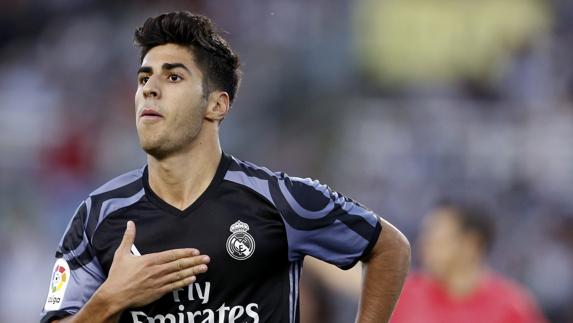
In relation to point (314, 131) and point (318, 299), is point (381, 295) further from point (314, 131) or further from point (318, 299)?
point (314, 131)

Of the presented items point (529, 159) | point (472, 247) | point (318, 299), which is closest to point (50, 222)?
point (529, 159)

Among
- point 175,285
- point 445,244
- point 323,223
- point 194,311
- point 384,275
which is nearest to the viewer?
point 175,285

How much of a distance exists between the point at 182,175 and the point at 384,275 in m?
0.89

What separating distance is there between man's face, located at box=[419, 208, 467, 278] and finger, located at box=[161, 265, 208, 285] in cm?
295

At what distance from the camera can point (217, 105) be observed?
4.76 meters

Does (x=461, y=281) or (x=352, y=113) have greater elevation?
(x=352, y=113)

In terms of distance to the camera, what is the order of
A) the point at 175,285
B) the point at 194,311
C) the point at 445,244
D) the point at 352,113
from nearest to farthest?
the point at 175,285, the point at 194,311, the point at 445,244, the point at 352,113

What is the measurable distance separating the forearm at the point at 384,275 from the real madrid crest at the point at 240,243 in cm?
51

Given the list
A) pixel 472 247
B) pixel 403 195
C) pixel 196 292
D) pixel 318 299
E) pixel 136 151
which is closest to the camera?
pixel 196 292

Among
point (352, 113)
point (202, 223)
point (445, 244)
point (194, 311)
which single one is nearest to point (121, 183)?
point (202, 223)

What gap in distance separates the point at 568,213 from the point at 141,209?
8.98 m

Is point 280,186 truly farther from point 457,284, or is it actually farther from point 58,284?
point 457,284

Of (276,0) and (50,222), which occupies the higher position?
(276,0)

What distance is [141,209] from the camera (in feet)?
15.0
